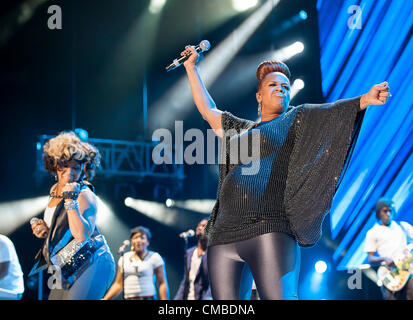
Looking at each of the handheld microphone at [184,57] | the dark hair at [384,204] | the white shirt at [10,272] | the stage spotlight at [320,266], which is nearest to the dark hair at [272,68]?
the handheld microphone at [184,57]

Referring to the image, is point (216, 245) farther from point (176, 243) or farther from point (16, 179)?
point (176, 243)

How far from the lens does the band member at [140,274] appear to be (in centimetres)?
600

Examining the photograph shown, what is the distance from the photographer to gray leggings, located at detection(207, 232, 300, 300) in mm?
1882

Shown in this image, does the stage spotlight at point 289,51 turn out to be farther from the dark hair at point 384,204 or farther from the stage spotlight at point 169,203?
the stage spotlight at point 169,203

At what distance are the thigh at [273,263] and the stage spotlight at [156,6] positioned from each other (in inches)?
304

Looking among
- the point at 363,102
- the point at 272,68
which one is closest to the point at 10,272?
the point at 272,68

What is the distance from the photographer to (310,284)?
24.3 ft

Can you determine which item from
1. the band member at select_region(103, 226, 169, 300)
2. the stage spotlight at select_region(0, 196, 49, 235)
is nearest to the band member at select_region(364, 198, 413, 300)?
the band member at select_region(103, 226, 169, 300)

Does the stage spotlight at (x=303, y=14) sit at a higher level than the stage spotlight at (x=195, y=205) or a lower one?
higher

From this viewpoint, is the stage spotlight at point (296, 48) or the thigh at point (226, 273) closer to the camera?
the thigh at point (226, 273)

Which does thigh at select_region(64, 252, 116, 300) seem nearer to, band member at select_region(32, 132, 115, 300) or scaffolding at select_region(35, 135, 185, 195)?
band member at select_region(32, 132, 115, 300)

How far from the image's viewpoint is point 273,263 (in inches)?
74.5

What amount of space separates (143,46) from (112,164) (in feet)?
7.53

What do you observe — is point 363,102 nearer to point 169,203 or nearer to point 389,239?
point 389,239
